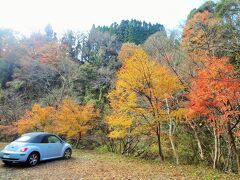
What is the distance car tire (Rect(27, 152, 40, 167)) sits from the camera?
11.6 m

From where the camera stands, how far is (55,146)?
1342 centimetres

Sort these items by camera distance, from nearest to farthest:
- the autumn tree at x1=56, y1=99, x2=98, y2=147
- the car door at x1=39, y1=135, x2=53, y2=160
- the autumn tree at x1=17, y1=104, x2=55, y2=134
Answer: the car door at x1=39, y1=135, x2=53, y2=160 → the autumn tree at x1=56, y1=99, x2=98, y2=147 → the autumn tree at x1=17, y1=104, x2=55, y2=134

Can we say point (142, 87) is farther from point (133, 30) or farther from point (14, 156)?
point (133, 30)

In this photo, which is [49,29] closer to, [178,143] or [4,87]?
[4,87]

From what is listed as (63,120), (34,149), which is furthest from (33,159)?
(63,120)

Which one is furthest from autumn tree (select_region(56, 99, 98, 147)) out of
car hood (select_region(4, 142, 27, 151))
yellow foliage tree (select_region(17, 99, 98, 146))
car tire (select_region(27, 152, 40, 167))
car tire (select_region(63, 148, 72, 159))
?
car hood (select_region(4, 142, 27, 151))

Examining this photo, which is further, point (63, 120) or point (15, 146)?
point (63, 120)

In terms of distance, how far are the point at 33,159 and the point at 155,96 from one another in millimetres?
8149

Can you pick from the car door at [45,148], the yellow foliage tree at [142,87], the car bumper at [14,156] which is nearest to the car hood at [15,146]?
the car bumper at [14,156]

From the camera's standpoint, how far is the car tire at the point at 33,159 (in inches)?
456

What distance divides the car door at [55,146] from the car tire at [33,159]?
3.54 feet

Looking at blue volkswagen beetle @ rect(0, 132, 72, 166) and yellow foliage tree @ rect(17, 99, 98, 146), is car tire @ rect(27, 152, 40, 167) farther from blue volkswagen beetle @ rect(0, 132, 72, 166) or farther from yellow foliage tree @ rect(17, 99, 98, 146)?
yellow foliage tree @ rect(17, 99, 98, 146)

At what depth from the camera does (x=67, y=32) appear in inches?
2039

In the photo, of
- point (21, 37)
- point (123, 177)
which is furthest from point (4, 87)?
point (123, 177)
